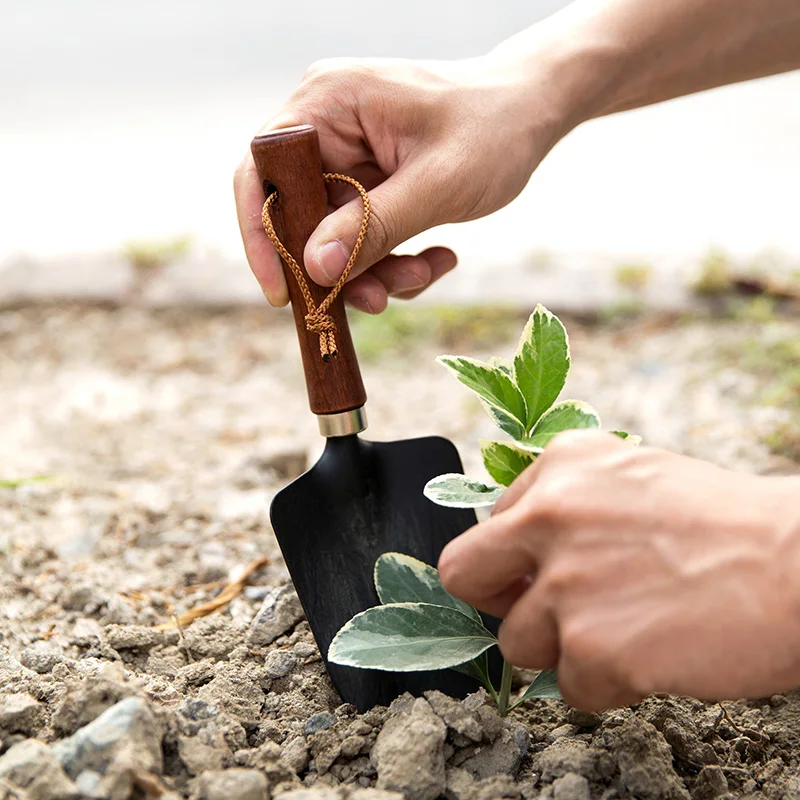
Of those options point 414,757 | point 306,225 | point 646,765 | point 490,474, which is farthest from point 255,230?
point 646,765

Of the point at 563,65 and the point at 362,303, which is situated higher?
the point at 563,65

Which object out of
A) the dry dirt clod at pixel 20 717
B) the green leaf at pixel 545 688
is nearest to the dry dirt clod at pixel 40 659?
the dry dirt clod at pixel 20 717

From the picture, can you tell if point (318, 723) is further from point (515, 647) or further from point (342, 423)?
point (342, 423)

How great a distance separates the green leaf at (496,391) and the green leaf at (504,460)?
47 millimetres

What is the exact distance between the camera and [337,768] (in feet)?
3.32

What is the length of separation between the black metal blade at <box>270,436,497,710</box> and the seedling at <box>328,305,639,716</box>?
0.50ft

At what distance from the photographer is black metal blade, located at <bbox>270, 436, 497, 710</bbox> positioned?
1.23 meters

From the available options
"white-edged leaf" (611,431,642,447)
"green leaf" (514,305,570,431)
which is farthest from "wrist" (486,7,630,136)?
"white-edged leaf" (611,431,642,447)

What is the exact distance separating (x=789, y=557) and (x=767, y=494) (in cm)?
7

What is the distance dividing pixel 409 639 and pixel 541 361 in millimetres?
352

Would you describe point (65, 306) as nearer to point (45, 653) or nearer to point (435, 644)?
point (45, 653)

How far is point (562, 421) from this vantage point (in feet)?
3.42

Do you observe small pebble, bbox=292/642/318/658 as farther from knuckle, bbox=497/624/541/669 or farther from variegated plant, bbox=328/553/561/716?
knuckle, bbox=497/624/541/669

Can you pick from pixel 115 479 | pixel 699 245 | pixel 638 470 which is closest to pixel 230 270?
pixel 115 479
